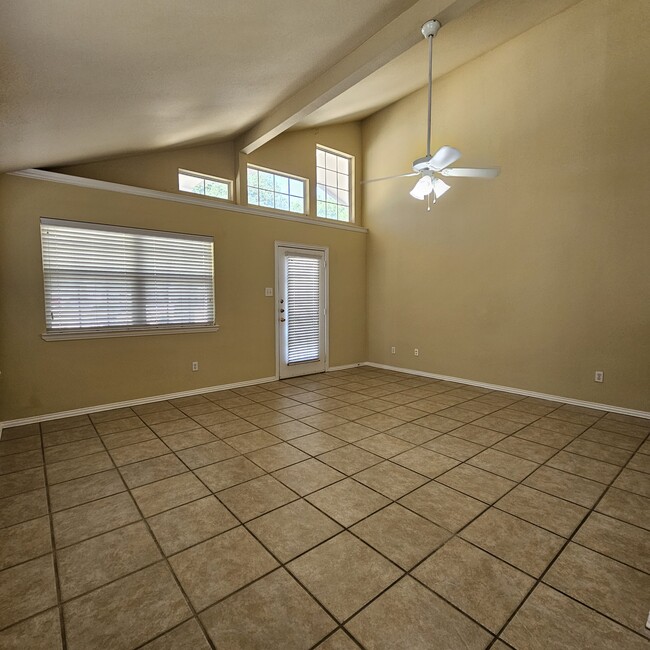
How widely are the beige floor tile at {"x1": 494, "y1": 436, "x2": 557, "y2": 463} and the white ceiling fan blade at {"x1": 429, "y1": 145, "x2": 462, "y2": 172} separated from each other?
93.2 inches

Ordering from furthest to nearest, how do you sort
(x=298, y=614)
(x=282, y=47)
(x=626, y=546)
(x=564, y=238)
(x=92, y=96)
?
(x=564, y=238)
(x=282, y=47)
(x=92, y=96)
(x=626, y=546)
(x=298, y=614)

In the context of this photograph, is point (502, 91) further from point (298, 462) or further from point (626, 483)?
point (298, 462)

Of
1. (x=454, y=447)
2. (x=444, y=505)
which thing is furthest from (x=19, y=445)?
(x=454, y=447)

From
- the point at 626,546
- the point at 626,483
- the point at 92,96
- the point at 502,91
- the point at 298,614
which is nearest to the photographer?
the point at 298,614

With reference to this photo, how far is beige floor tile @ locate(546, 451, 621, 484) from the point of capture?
2.50m

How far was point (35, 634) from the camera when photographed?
4.34ft

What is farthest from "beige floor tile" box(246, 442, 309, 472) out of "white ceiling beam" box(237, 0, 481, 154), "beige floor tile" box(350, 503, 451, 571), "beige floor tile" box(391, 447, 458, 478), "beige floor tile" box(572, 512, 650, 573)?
"white ceiling beam" box(237, 0, 481, 154)

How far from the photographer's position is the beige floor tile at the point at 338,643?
49.9 inches

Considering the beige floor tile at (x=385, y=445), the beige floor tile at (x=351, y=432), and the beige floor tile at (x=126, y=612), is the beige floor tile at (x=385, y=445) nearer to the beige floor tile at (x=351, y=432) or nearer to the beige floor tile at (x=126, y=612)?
the beige floor tile at (x=351, y=432)

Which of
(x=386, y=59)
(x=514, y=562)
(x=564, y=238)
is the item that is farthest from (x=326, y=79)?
(x=514, y=562)

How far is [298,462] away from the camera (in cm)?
272

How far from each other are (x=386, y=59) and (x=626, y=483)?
3.70 meters

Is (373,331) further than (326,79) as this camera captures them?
Yes

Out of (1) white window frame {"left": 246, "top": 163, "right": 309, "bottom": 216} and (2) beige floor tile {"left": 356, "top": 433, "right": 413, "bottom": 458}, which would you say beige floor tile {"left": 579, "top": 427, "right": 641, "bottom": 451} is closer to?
(2) beige floor tile {"left": 356, "top": 433, "right": 413, "bottom": 458}
